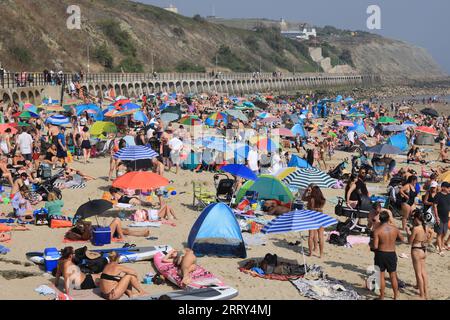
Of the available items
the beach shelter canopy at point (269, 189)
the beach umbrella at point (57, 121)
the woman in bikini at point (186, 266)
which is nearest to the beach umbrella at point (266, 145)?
the beach shelter canopy at point (269, 189)

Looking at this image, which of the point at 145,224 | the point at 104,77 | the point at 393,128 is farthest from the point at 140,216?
the point at 104,77

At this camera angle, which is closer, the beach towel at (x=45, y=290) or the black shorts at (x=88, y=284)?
the beach towel at (x=45, y=290)

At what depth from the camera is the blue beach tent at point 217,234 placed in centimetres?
918

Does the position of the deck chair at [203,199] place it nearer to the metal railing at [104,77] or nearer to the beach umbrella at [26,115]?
the beach umbrella at [26,115]

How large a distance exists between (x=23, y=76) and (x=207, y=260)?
23510 mm

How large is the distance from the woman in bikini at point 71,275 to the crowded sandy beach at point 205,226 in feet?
0.06

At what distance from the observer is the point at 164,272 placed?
8188mm

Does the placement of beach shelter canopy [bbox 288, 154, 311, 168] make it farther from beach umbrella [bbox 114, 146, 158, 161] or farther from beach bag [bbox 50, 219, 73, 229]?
beach bag [bbox 50, 219, 73, 229]

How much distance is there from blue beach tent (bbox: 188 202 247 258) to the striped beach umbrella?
1.00 metres

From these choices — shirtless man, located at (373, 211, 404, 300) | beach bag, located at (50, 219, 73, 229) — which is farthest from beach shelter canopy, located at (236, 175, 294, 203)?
shirtless man, located at (373, 211, 404, 300)

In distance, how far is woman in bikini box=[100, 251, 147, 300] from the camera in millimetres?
7188

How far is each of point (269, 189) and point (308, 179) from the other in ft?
3.26

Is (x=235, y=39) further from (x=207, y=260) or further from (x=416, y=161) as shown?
(x=207, y=260)

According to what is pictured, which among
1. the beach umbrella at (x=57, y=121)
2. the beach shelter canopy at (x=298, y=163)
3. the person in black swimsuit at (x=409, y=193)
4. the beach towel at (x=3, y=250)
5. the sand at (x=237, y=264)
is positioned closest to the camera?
the sand at (x=237, y=264)
